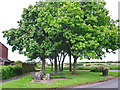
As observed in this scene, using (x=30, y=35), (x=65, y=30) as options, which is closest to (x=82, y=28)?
(x=65, y=30)

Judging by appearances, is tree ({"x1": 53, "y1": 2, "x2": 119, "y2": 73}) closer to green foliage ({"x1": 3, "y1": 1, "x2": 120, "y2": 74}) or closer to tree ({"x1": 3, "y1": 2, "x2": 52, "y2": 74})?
green foliage ({"x1": 3, "y1": 1, "x2": 120, "y2": 74})

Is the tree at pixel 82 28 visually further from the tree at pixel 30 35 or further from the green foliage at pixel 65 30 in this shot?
the tree at pixel 30 35

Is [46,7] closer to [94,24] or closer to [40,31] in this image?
[40,31]

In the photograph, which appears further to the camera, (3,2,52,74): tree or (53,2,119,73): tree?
(3,2,52,74): tree

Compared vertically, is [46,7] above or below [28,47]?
above

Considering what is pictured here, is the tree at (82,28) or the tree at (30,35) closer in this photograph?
the tree at (82,28)

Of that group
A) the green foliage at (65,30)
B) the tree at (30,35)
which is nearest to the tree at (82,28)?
the green foliage at (65,30)

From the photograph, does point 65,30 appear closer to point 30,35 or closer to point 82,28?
point 82,28

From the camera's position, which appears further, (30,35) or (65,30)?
(30,35)

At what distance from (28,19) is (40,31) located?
3.63m

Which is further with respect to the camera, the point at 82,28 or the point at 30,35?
the point at 30,35

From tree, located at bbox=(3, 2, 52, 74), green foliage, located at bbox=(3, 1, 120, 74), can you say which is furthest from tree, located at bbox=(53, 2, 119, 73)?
tree, located at bbox=(3, 2, 52, 74)

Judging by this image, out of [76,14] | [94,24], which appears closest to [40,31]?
[76,14]

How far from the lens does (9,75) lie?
23.8 m
